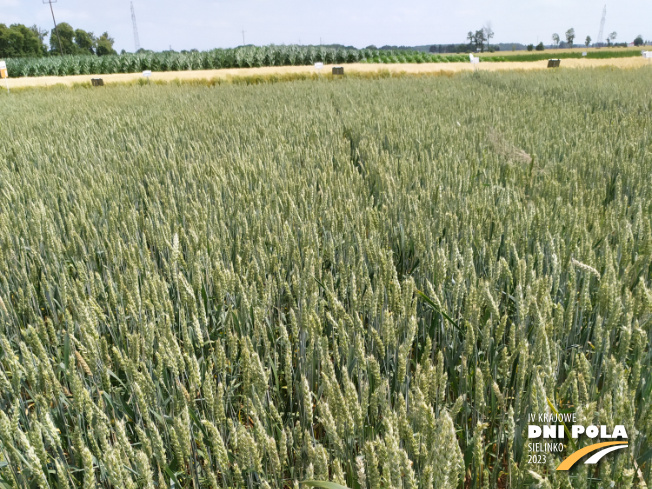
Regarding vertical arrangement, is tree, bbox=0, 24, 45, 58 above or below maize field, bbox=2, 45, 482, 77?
above

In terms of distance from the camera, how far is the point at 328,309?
172 centimetres

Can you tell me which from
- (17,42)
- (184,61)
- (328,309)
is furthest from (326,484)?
(17,42)

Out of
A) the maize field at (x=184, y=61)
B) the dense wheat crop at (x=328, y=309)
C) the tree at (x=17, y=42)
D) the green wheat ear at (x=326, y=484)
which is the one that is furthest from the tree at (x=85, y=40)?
the green wheat ear at (x=326, y=484)

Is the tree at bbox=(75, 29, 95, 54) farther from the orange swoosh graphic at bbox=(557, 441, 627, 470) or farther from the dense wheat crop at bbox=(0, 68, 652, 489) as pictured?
the orange swoosh graphic at bbox=(557, 441, 627, 470)

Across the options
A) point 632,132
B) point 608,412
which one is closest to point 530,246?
point 608,412

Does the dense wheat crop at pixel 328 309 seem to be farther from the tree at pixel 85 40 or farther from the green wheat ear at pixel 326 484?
the tree at pixel 85 40

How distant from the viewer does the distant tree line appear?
56.1 meters

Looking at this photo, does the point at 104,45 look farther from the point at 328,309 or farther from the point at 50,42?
the point at 328,309

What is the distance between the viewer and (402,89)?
9734mm

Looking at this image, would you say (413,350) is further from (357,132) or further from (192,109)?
(192,109)

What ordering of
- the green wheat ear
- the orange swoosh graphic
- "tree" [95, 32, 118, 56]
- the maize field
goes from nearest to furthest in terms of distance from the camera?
1. the green wheat ear
2. the orange swoosh graphic
3. the maize field
4. "tree" [95, 32, 118, 56]

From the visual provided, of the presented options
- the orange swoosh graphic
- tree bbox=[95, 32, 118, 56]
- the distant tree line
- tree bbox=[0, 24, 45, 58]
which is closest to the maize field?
the distant tree line

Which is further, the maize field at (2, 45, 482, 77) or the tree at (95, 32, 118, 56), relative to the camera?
the tree at (95, 32, 118, 56)

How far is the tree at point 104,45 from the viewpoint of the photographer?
70375mm
